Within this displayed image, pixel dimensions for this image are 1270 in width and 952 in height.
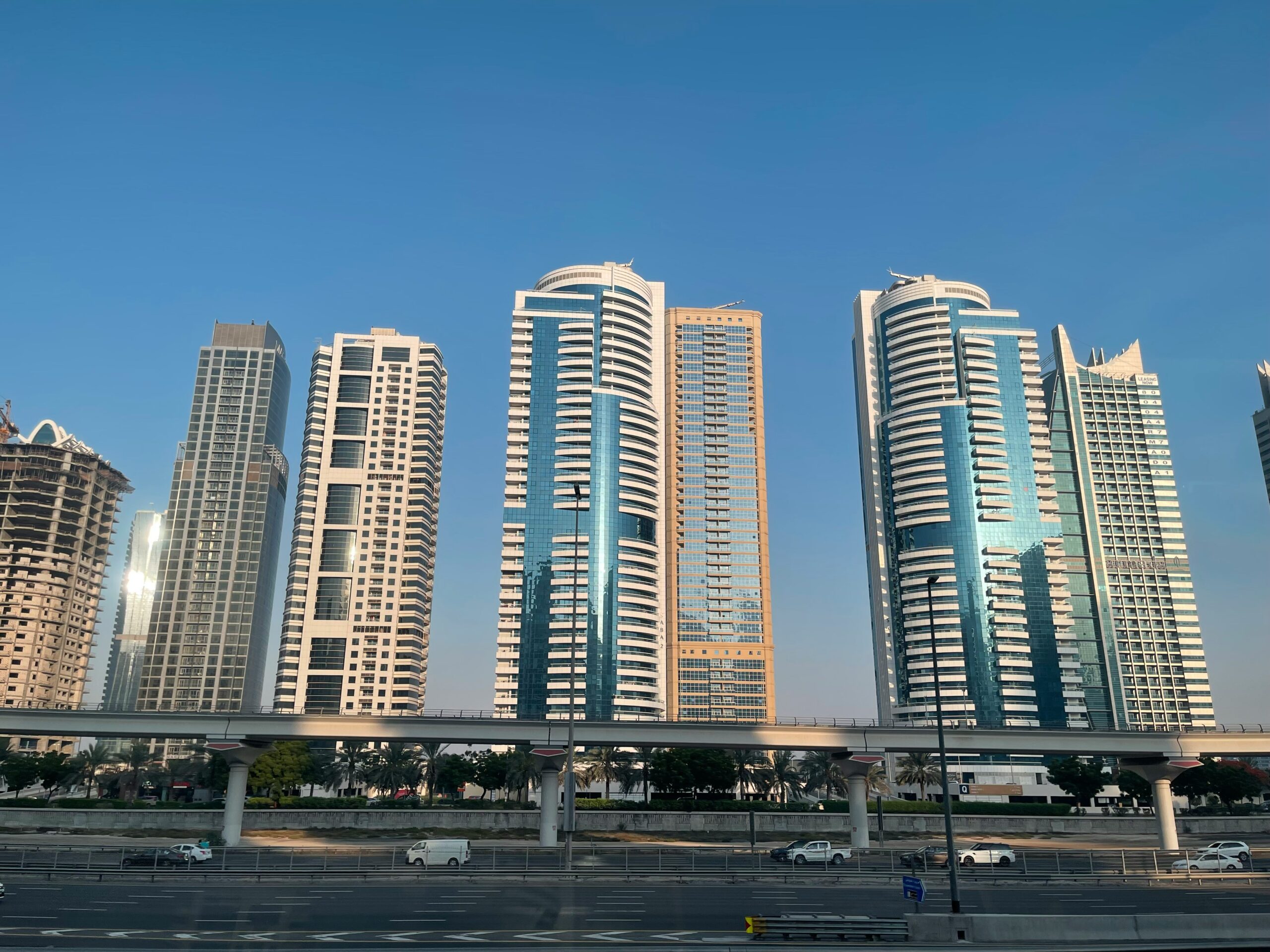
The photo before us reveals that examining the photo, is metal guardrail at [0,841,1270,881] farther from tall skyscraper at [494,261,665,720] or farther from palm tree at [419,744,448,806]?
tall skyscraper at [494,261,665,720]

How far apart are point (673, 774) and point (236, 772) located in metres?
→ 45.7

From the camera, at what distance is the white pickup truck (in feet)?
186

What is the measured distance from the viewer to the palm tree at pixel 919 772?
11131 cm

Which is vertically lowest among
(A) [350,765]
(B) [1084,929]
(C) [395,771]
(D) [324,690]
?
(B) [1084,929]

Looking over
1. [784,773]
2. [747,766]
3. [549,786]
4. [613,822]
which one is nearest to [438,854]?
[549,786]

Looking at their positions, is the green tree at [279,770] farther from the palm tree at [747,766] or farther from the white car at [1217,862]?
the white car at [1217,862]

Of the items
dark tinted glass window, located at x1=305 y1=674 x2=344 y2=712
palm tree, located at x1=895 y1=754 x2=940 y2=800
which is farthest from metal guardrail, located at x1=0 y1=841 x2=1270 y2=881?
dark tinted glass window, located at x1=305 y1=674 x2=344 y2=712

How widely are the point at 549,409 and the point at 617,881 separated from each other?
142m

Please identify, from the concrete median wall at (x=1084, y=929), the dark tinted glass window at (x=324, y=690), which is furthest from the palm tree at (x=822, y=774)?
the dark tinted glass window at (x=324, y=690)

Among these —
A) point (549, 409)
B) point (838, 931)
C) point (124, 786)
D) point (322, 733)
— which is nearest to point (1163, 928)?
point (838, 931)

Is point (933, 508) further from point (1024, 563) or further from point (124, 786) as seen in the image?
point (124, 786)

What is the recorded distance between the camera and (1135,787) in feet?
382

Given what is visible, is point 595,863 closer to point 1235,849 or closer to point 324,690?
point 1235,849

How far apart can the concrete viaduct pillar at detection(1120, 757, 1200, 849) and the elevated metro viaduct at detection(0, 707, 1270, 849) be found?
10cm
